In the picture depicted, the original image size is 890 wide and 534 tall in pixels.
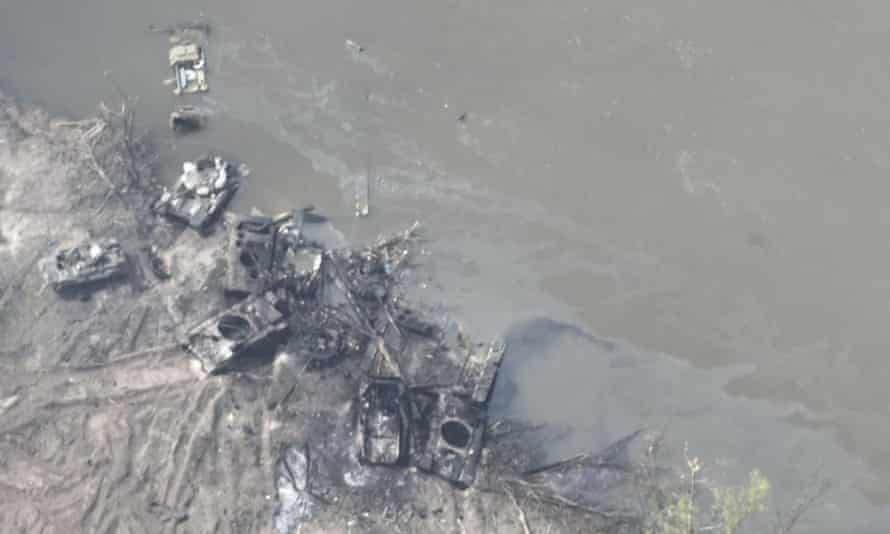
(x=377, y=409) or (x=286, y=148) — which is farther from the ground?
(x=286, y=148)

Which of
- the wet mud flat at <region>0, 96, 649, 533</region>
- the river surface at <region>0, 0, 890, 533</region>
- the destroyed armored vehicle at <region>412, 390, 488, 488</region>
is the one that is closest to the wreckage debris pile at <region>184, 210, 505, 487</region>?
the destroyed armored vehicle at <region>412, 390, 488, 488</region>

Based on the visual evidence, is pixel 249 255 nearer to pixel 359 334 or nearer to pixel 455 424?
pixel 359 334

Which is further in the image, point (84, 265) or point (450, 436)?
point (84, 265)

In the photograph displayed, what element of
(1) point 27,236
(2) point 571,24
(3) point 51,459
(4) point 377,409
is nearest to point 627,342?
(4) point 377,409

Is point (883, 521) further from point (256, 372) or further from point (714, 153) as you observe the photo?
point (256, 372)

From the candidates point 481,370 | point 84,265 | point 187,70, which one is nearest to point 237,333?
point 84,265

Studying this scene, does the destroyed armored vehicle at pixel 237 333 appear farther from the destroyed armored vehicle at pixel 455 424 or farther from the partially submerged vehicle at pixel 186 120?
the partially submerged vehicle at pixel 186 120

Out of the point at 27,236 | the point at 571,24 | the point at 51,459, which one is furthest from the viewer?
the point at 571,24
